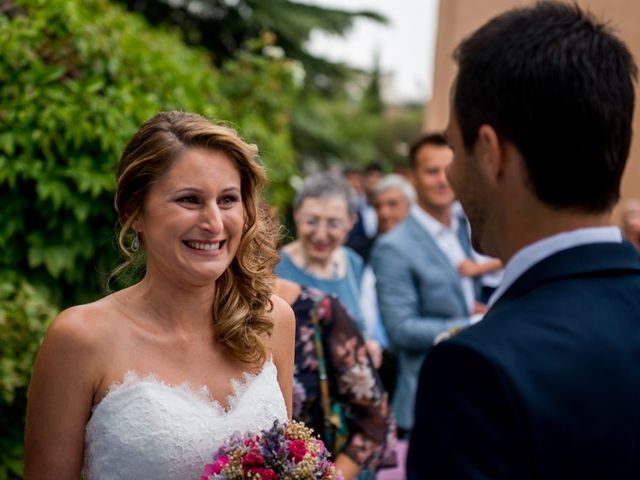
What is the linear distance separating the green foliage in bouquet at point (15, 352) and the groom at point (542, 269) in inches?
113

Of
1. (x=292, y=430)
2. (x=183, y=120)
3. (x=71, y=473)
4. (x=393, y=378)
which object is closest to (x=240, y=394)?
(x=292, y=430)

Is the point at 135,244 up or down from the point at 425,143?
up

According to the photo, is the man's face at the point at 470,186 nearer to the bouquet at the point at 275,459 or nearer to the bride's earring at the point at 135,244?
the bouquet at the point at 275,459

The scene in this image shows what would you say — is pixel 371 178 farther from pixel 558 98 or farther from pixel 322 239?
pixel 558 98

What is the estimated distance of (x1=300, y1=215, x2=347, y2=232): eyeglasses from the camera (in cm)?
562

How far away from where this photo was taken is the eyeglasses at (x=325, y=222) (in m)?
5.62

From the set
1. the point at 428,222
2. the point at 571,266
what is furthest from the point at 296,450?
the point at 428,222

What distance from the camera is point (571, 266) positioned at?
1.69 metres

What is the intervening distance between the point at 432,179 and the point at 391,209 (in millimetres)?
2916

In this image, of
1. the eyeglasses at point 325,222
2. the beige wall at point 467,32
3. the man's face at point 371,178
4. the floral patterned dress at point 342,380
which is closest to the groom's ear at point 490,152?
the floral patterned dress at point 342,380

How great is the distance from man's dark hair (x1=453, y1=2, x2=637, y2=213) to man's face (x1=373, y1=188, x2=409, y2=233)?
7267mm

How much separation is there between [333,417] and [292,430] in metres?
1.29

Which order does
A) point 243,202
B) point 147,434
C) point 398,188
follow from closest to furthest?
point 147,434 < point 243,202 < point 398,188

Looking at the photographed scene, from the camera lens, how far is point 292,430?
2.67 m
